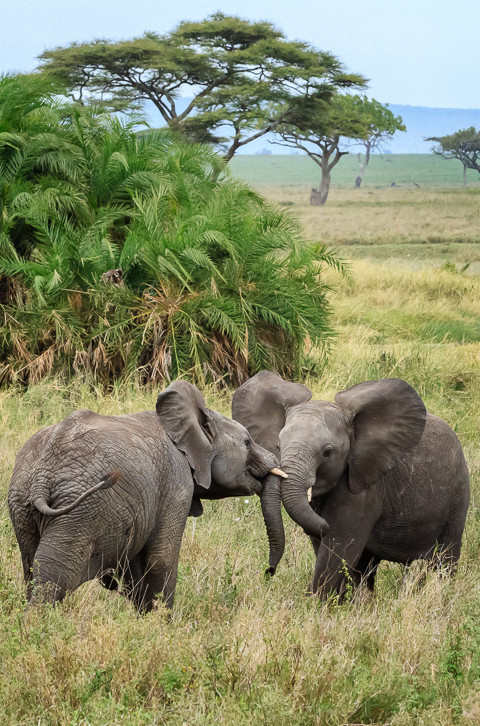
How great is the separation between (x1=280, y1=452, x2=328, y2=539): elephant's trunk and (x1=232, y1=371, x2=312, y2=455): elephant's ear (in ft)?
1.94

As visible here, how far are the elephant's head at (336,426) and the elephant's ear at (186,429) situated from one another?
0.34m

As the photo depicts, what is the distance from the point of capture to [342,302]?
1628 cm

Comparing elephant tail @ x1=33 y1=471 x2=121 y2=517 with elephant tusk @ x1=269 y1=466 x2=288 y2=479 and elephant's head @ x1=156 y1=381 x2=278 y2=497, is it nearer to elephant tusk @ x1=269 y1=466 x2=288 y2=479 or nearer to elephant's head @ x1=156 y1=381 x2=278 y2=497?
elephant's head @ x1=156 y1=381 x2=278 y2=497

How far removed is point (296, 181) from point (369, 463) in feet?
394

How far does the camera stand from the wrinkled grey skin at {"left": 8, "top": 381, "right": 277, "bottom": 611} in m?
3.95

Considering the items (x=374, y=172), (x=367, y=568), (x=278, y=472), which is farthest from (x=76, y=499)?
(x=374, y=172)

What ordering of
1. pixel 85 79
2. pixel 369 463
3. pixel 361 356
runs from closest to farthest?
pixel 369 463 < pixel 361 356 < pixel 85 79

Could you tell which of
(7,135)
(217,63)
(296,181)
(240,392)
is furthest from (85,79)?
(296,181)

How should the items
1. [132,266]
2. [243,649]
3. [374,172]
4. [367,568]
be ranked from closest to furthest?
[243,649]
[367,568]
[132,266]
[374,172]

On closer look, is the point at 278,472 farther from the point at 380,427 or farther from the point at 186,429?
the point at 380,427

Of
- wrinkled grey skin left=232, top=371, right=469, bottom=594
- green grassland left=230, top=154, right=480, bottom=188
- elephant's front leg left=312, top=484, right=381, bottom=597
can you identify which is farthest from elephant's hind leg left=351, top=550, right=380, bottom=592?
green grassland left=230, top=154, right=480, bottom=188

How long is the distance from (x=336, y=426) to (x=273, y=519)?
0.57 meters

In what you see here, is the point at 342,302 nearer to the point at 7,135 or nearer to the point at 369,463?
the point at 7,135

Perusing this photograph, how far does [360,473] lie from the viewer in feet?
16.1
